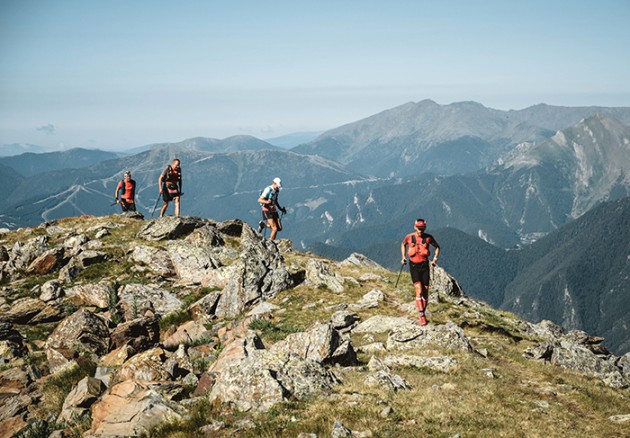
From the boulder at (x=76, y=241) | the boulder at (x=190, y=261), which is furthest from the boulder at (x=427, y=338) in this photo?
the boulder at (x=76, y=241)

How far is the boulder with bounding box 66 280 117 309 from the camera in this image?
75.0 ft

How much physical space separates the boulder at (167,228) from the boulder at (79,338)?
12.7m

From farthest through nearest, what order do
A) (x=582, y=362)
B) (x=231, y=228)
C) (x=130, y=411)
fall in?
(x=231, y=228) < (x=582, y=362) < (x=130, y=411)

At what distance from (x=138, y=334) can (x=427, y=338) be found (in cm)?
1185

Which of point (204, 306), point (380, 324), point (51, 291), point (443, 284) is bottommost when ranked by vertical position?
point (443, 284)

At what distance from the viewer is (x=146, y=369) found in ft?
42.7

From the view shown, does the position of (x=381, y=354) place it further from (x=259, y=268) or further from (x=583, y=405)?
(x=259, y=268)

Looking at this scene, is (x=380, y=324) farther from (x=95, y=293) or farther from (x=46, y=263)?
(x=46, y=263)

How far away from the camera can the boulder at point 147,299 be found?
2184 centimetres

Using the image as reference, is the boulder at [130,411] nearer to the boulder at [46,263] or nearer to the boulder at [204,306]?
the boulder at [204,306]

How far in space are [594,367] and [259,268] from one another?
16.7 metres

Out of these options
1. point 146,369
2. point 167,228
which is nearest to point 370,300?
point 146,369

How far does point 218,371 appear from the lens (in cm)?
1284

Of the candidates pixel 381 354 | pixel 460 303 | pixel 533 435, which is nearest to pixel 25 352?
pixel 381 354
